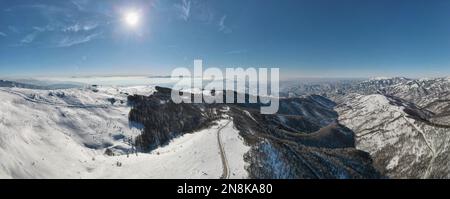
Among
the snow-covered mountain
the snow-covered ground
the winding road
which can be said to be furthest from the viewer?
the winding road

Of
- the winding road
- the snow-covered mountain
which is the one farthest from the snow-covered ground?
the winding road

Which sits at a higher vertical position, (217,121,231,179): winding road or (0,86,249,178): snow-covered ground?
(0,86,249,178): snow-covered ground

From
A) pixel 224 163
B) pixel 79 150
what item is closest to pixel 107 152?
pixel 79 150

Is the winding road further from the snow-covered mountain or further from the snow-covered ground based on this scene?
the snow-covered ground

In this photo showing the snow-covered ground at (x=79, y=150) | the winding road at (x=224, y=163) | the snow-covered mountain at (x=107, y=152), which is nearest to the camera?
the snow-covered ground at (x=79, y=150)

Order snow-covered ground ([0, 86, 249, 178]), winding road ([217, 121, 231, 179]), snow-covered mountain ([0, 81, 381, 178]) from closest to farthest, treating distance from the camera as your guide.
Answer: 1. snow-covered ground ([0, 86, 249, 178])
2. snow-covered mountain ([0, 81, 381, 178])
3. winding road ([217, 121, 231, 179])

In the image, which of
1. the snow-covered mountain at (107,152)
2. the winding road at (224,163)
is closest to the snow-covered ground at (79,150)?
the snow-covered mountain at (107,152)

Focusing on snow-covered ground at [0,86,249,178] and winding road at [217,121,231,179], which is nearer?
snow-covered ground at [0,86,249,178]

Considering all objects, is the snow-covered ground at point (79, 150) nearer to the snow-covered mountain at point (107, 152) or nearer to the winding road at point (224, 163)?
the snow-covered mountain at point (107, 152)

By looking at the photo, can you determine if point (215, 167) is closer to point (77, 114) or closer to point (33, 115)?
point (33, 115)
